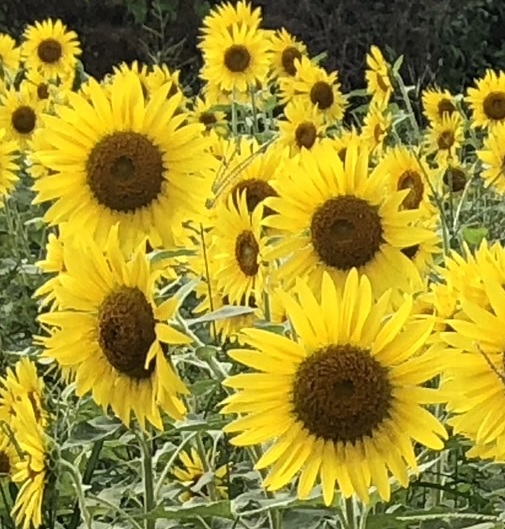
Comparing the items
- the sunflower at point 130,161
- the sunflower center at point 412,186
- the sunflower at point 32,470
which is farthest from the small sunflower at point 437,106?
the sunflower at point 32,470

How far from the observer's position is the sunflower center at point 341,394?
1.80m

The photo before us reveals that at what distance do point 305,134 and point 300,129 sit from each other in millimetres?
28

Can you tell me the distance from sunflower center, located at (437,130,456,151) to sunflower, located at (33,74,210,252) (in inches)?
101

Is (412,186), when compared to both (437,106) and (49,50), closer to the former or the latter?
(437,106)

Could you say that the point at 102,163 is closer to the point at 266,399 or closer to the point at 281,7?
the point at 266,399

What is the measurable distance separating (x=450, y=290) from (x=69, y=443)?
573 millimetres

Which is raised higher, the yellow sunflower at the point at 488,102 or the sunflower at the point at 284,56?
the sunflower at the point at 284,56

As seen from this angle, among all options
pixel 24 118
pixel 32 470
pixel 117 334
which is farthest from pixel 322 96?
pixel 117 334

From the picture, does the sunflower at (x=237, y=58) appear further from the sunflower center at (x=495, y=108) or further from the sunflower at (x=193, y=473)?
the sunflower at (x=193, y=473)

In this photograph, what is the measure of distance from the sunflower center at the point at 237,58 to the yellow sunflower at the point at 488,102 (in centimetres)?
101

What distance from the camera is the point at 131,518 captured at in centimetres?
210

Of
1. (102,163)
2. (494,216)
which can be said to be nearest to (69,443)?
(102,163)

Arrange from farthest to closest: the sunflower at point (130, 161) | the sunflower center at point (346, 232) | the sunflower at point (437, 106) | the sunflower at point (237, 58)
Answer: the sunflower at point (237, 58), the sunflower at point (437, 106), the sunflower at point (130, 161), the sunflower center at point (346, 232)

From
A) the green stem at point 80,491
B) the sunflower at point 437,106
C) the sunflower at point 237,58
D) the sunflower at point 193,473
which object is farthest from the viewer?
the sunflower at point 237,58
